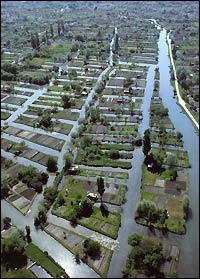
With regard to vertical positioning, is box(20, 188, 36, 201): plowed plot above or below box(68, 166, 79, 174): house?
below

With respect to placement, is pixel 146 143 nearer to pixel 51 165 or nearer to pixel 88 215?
pixel 51 165

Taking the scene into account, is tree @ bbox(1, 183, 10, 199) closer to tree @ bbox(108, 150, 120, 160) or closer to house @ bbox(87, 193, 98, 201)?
house @ bbox(87, 193, 98, 201)

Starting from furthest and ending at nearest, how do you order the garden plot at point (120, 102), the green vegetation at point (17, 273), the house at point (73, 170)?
1. the garden plot at point (120, 102)
2. the house at point (73, 170)
3. the green vegetation at point (17, 273)

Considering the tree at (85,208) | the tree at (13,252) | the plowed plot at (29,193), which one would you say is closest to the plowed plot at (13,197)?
the plowed plot at (29,193)

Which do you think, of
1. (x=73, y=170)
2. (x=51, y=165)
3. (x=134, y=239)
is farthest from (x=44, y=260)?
(x=51, y=165)

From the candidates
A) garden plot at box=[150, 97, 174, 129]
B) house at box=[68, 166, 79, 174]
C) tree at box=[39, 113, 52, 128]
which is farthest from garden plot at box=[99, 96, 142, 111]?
house at box=[68, 166, 79, 174]

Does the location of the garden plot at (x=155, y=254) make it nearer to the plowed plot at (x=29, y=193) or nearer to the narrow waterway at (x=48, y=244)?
the narrow waterway at (x=48, y=244)
